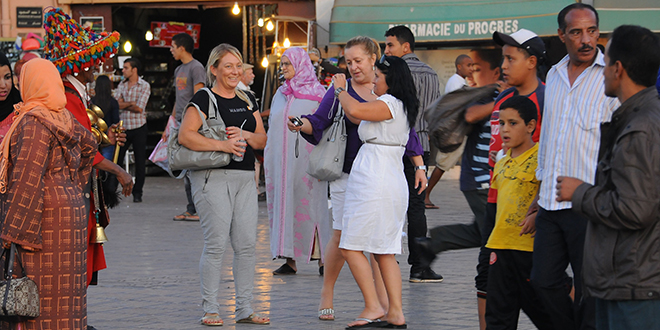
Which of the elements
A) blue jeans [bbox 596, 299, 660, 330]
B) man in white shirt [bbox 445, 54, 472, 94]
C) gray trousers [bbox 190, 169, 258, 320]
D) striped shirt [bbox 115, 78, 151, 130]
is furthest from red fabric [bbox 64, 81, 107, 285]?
striped shirt [bbox 115, 78, 151, 130]

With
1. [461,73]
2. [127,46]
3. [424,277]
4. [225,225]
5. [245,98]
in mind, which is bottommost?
[424,277]

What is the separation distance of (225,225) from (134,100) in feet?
28.7

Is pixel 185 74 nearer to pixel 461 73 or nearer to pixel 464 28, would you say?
pixel 461 73

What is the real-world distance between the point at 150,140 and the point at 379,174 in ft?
48.9

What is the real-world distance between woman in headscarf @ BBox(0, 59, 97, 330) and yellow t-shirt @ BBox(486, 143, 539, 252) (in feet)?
7.59

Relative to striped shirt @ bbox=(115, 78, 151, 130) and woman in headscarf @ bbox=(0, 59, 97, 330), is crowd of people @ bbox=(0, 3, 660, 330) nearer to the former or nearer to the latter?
woman in headscarf @ bbox=(0, 59, 97, 330)

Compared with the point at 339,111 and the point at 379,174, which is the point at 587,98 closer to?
the point at 379,174

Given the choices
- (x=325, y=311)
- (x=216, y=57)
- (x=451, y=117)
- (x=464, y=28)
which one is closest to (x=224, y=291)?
(x=325, y=311)

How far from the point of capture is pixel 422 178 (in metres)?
6.57

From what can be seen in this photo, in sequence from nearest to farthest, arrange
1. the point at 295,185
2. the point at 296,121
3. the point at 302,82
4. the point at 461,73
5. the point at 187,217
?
the point at 296,121
the point at 302,82
the point at 295,185
the point at 187,217
the point at 461,73

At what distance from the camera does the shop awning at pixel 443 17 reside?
51.6ft

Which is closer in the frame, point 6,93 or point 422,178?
point 6,93

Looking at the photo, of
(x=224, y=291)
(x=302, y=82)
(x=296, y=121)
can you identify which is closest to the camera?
(x=296, y=121)

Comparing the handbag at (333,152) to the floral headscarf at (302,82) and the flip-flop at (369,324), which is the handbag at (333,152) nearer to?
the flip-flop at (369,324)
